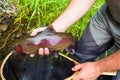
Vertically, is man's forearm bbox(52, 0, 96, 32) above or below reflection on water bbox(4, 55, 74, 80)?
above

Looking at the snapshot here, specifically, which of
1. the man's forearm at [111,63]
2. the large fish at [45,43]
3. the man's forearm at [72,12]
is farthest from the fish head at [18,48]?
the man's forearm at [111,63]

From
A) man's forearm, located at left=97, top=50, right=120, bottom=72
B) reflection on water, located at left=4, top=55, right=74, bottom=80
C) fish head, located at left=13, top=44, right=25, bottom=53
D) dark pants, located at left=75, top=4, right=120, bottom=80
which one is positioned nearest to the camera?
man's forearm, located at left=97, top=50, right=120, bottom=72

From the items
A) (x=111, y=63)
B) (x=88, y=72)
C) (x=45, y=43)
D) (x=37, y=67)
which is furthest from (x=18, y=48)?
(x=111, y=63)

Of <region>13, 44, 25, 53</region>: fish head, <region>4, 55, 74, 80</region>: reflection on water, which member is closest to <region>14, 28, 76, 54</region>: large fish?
<region>13, 44, 25, 53</region>: fish head

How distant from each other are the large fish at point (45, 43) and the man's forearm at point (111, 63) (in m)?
0.32

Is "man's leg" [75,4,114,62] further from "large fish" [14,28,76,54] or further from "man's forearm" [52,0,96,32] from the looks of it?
"large fish" [14,28,76,54]

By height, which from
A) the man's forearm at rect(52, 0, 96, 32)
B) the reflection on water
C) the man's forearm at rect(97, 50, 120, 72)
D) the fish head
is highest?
the man's forearm at rect(52, 0, 96, 32)

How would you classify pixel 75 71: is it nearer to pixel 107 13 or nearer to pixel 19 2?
pixel 107 13

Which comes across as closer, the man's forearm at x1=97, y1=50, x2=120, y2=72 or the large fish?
the man's forearm at x1=97, y1=50, x2=120, y2=72

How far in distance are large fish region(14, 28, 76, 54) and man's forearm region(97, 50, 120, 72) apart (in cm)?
32

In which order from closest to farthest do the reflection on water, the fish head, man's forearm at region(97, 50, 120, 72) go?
man's forearm at region(97, 50, 120, 72), the fish head, the reflection on water

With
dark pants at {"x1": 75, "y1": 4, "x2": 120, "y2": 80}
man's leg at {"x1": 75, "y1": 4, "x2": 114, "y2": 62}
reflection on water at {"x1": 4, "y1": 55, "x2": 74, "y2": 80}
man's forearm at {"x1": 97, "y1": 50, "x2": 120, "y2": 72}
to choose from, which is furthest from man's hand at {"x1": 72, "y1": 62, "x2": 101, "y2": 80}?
man's leg at {"x1": 75, "y1": 4, "x2": 114, "y2": 62}

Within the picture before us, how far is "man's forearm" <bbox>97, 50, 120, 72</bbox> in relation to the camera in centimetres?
219

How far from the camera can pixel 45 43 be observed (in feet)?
7.94
